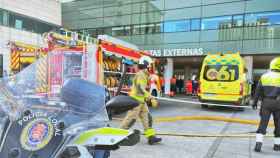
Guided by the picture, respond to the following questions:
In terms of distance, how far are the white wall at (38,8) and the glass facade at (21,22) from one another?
0.38 metres

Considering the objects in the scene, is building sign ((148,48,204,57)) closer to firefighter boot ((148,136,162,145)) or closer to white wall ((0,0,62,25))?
white wall ((0,0,62,25))

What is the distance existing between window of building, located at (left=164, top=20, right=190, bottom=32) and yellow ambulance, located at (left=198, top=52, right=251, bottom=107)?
9634 millimetres

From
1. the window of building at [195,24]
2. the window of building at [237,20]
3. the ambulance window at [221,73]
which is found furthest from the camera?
the window of building at [195,24]

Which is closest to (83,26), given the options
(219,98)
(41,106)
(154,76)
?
(154,76)

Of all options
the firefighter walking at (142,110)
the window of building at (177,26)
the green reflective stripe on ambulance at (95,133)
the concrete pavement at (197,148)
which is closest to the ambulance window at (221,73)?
the concrete pavement at (197,148)

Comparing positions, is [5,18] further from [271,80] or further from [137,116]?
[271,80]

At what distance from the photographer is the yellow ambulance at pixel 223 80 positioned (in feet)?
31.9

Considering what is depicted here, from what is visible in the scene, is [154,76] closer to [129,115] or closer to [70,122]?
[129,115]

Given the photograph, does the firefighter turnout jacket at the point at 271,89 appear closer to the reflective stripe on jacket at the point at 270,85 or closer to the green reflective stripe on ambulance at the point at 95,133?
the reflective stripe on jacket at the point at 270,85

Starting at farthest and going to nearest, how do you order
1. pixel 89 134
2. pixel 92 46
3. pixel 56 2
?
pixel 56 2
pixel 92 46
pixel 89 134

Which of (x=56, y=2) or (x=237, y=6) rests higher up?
(x=56, y=2)

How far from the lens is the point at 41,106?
6.34 ft

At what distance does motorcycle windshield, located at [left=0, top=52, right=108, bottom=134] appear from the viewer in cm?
189

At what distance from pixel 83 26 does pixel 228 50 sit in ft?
46.5
